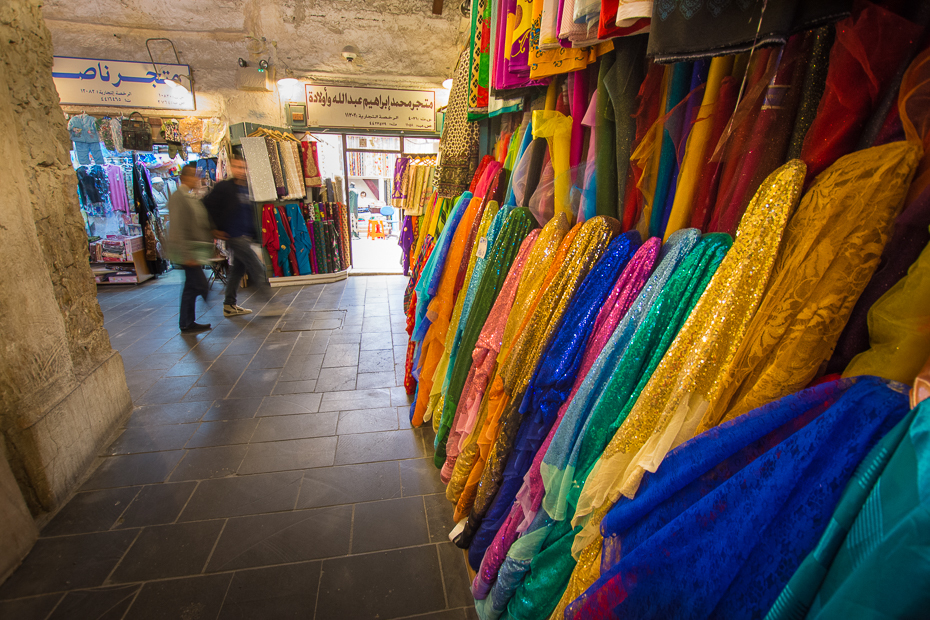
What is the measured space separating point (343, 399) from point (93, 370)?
4.50ft

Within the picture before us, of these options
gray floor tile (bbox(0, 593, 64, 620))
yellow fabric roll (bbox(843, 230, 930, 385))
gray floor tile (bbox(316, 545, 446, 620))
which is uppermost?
yellow fabric roll (bbox(843, 230, 930, 385))

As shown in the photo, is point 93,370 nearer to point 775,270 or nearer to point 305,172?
point 775,270

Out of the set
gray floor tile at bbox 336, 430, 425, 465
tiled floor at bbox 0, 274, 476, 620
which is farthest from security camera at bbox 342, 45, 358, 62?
gray floor tile at bbox 336, 430, 425, 465

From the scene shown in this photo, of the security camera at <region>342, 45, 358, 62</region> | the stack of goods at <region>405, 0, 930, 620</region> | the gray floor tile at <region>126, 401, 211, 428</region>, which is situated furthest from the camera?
the security camera at <region>342, 45, 358, 62</region>

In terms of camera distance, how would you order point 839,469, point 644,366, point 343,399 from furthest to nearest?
point 343,399, point 644,366, point 839,469

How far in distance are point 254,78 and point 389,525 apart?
6.54 metres

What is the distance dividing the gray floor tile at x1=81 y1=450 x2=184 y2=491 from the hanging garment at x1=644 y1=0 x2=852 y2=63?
8.77 ft

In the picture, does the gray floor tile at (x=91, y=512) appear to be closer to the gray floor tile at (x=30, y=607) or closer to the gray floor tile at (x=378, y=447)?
the gray floor tile at (x=30, y=607)

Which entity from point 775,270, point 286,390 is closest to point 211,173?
point 286,390

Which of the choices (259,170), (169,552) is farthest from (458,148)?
(259,170)

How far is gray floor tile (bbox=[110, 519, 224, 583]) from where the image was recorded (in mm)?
1549

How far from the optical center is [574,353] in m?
1.10

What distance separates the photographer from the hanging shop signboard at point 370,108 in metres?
6.07

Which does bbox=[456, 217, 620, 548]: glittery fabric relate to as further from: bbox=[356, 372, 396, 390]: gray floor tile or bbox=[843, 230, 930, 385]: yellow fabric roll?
bbox=[356, 372, 396, 390]: gray floor tile
